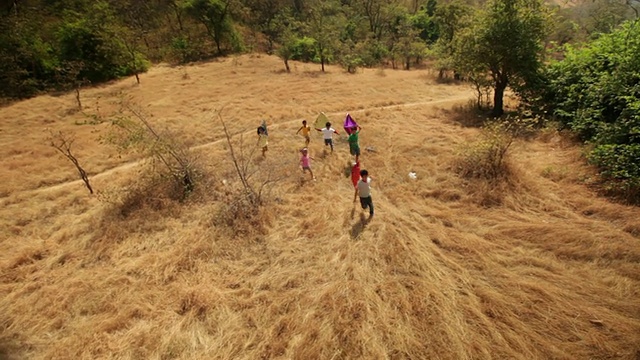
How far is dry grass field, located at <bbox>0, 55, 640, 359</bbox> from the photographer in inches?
171

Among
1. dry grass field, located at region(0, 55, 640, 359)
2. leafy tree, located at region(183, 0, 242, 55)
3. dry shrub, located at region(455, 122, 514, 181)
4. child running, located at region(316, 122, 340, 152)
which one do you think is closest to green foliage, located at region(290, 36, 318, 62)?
leafy tree, located at region(183, 0, 242, 55)

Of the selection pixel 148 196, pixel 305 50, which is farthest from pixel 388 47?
pixel 148 196

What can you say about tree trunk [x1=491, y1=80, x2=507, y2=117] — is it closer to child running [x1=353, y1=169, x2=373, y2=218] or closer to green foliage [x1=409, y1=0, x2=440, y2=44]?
child running [x1=353, y1=169, x2=373, y2=218]

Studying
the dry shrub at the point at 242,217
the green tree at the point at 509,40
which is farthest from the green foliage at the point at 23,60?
the green tree at the point at 509,40

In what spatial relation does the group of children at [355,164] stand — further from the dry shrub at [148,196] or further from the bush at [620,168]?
the bush at [620,168]

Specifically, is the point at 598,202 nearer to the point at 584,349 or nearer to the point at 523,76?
the point at 584,349

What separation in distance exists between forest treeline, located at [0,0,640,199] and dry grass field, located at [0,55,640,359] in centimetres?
157

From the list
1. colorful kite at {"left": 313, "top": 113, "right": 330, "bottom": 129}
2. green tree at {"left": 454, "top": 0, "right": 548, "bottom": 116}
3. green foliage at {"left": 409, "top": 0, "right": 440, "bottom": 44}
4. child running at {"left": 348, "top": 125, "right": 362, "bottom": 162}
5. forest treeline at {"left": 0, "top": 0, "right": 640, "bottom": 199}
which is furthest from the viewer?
green foliage at {"left": 409, "top": 0, "right": 440, "bottom": 44}

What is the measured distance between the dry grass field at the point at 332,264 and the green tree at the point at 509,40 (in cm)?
420

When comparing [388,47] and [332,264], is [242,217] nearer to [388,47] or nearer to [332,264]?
[332,264]

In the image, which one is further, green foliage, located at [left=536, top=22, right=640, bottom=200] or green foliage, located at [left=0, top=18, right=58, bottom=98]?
green foliage, located at [left=0, top=18, right=58, bottom=98]

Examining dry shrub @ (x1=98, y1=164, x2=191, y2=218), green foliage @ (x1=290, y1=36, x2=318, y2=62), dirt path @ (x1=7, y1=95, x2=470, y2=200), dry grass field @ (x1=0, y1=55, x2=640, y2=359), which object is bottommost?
dry grass field @ (x1=0, y1=55, x2=640, y2=359)

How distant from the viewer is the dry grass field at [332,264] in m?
4.35

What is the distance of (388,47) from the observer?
112 feet
